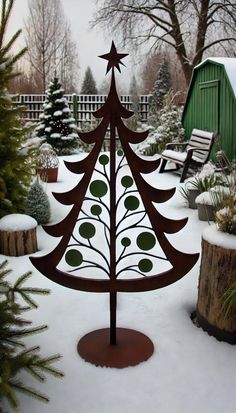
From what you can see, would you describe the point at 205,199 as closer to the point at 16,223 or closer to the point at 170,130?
the point at 16,223

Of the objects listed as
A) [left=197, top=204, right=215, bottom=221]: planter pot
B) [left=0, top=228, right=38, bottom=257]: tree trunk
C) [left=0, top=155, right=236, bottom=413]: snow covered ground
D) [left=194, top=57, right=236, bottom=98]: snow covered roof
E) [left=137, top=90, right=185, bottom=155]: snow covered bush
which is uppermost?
[left=194, top=57, right=236, bottom=98]: snow covered roof

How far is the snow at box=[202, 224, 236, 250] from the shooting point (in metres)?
2.67

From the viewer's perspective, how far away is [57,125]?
456 inches

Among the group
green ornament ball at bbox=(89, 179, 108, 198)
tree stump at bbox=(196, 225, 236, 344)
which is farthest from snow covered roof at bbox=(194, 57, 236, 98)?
green ornament ball at bbox=(89, 179, 108, 198)

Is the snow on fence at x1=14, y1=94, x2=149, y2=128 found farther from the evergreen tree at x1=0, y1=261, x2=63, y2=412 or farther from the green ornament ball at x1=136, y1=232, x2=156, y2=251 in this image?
the evergreen tree at x1=0, y1=261, x2=63, y2=412

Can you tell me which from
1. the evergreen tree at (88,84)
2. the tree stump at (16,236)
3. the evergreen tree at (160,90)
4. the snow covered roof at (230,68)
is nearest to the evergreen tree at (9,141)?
the tree stump at (16,236)

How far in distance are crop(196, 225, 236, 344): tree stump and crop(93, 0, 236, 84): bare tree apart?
51.5 ft

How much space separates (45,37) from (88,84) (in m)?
4.59

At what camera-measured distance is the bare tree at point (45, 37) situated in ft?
62.9

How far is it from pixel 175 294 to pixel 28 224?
5.67 feet

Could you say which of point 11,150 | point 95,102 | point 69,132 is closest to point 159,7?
point 95,102

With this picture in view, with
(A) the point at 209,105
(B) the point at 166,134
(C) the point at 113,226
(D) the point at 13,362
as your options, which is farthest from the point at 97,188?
(B) the point at 166,134

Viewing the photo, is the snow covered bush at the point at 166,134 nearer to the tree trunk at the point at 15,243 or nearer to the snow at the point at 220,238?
the tree trunk at the point at 15,243

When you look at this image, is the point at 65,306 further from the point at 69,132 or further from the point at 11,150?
the point at 69,132
